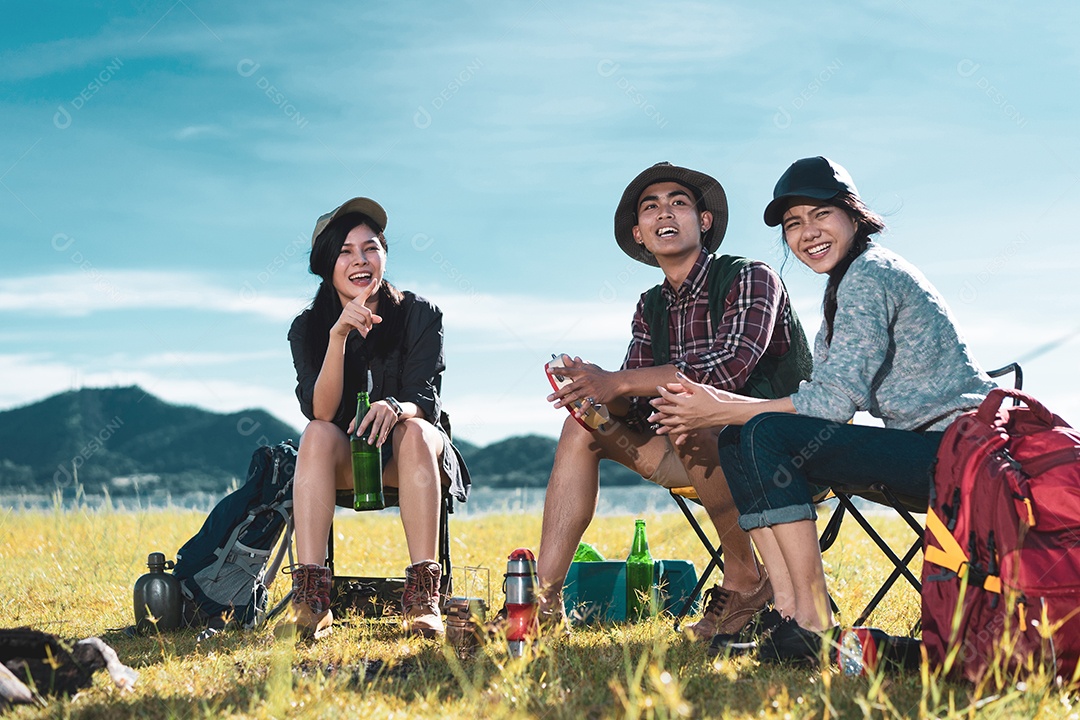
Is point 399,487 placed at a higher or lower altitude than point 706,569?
higher

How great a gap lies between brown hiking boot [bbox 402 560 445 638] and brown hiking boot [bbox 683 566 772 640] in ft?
3.09

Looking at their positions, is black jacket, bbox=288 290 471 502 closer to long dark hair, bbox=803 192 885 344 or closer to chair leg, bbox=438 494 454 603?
chair leg, bbox=438 494 454 603

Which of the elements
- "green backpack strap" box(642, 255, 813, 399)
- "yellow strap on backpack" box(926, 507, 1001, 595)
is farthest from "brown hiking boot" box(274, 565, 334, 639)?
"yellow strap on backpack" box(926, 507, 1001, 595)

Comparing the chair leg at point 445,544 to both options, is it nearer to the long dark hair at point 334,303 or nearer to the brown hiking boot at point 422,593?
the brown hiking boot at point 422,593

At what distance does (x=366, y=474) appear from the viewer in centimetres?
398

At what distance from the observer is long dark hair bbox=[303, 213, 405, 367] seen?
4.26m

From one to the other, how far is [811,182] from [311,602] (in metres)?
2.33

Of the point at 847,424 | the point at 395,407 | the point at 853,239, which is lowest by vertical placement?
the point at 847,424

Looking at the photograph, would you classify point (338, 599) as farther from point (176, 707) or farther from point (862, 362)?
point (862, 362)

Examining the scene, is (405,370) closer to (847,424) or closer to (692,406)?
(692,406)

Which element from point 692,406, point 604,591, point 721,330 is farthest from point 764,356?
point 604,591

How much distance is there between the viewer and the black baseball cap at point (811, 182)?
3188mm

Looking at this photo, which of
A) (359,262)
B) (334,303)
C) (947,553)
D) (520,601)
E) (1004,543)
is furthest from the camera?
(334,303)

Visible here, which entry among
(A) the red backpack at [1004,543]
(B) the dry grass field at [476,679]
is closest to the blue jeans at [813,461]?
(A) the red backpack at [1004,543]
